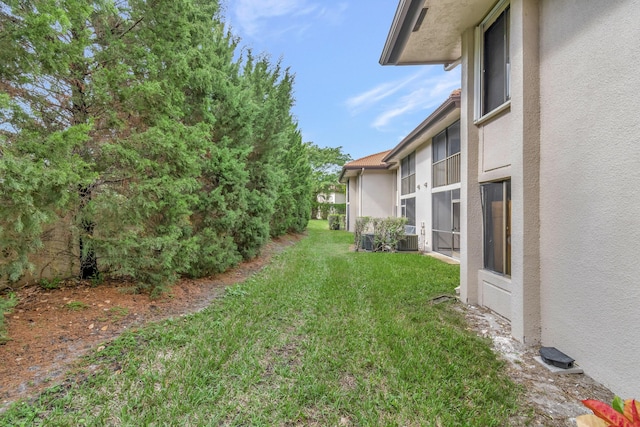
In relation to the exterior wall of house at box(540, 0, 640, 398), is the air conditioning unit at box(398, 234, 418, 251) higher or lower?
lower

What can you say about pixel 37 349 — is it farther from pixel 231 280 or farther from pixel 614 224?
pixel 614 224

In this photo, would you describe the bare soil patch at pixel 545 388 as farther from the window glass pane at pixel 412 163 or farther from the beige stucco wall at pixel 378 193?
the beige stucco wall at pixel 378 193

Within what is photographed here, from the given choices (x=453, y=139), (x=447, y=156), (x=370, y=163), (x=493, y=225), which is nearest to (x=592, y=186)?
(x=493, y=225)

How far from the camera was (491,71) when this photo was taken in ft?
16.0

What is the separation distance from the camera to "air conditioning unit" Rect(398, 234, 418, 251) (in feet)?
41.1

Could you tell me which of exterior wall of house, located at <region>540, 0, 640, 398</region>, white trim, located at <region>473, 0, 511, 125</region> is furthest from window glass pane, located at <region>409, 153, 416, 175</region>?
exterior wall of house, located at <region>540, 0, 640, 398</region>

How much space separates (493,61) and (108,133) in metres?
6.44

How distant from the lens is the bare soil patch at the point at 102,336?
2.62 metres

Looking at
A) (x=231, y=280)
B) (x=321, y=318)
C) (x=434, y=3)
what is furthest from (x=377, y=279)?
(x=434, y=3)

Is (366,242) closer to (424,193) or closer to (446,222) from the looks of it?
(446,222)

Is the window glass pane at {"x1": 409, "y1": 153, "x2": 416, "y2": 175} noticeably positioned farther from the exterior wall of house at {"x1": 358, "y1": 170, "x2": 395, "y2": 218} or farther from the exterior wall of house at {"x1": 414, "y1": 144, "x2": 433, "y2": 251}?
the exterior wall of house at {"x1": 358, "y1": 170, "x2": 395, "y2": 218}

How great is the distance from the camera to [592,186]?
2934mm

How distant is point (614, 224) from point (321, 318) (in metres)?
3.65

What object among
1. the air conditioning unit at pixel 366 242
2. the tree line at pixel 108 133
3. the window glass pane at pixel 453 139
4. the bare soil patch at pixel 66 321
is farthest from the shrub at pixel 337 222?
the bare soil patch at pixel 66 321
